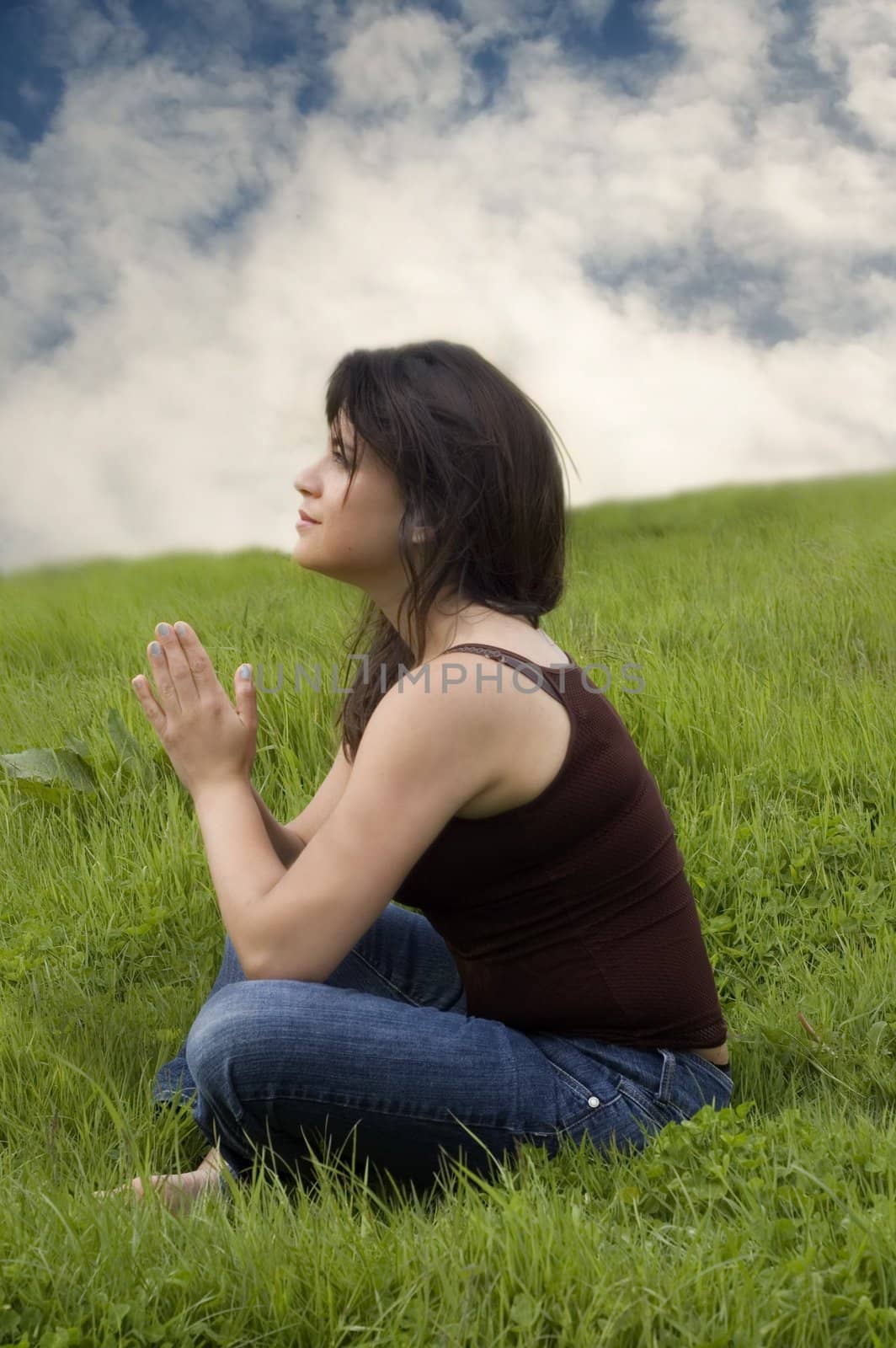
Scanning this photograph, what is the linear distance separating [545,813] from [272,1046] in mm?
597

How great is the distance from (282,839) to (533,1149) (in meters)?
0.92

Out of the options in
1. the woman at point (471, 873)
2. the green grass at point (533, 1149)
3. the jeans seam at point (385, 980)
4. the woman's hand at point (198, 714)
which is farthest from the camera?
the jeans seam at point (385, 980)

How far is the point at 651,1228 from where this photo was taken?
6.50ft

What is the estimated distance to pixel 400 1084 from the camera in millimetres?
2191

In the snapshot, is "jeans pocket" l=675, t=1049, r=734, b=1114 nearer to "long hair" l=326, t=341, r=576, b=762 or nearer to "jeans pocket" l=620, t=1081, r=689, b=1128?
"jeans pocket" l=620, t=1081, r=689, b=1128

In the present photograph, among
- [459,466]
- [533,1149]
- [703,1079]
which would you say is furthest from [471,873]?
[459,466]

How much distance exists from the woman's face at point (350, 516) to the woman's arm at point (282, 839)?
64 centimetres

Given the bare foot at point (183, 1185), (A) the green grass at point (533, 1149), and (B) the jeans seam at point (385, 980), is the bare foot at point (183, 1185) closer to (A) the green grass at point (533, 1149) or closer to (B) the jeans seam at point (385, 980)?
(A) the green grass at point (533, 1149)

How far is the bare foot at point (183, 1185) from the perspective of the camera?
7.34ft

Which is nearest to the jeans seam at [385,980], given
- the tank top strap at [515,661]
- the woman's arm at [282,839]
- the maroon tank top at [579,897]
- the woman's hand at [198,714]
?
the woman's arm at [282,839]

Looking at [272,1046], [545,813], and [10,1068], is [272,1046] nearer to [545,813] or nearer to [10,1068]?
[545,813]

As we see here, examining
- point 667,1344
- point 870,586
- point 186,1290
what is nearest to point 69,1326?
point 186,1290

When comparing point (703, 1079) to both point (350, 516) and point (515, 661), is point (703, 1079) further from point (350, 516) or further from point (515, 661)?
point (350, 516)

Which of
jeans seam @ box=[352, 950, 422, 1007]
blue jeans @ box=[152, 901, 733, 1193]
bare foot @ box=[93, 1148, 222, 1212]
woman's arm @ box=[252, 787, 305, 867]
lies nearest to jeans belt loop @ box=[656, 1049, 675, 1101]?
blue jeans @ box=[152, 901, 733, 1193]
